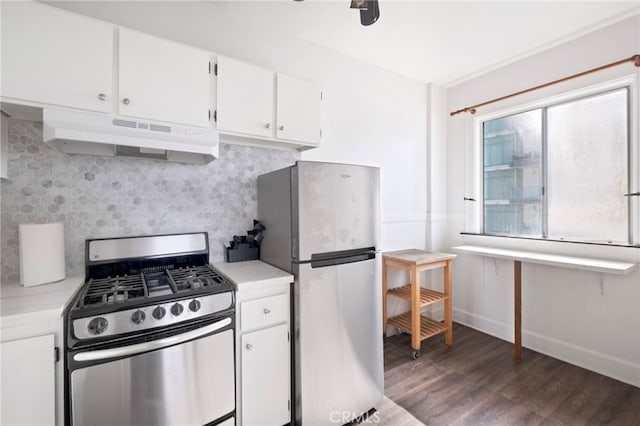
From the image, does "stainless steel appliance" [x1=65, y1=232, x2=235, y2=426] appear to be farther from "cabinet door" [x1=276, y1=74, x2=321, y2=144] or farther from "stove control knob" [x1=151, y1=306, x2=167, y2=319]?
"cabinet door" [x1=276, y1=74, x2=321, y2=144]

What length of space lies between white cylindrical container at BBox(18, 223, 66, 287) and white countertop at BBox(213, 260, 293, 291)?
2.62ft

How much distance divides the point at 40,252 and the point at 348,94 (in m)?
2.50

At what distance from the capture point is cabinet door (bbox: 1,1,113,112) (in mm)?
1201

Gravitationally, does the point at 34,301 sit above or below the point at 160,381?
above

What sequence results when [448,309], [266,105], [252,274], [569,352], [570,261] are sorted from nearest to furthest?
[252,274]
[266,105]
[570,261]
[569,352]
[448,309]

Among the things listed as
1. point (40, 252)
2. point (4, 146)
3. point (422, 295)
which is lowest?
point (422, 295)

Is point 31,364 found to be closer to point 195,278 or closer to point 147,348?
point 147,348

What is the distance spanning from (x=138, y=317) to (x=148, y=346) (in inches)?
5.6

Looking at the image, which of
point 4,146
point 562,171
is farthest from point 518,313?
point 4,146

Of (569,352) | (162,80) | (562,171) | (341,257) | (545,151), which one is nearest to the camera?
(162,80)

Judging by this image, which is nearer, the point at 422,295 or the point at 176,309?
the point at 176,309

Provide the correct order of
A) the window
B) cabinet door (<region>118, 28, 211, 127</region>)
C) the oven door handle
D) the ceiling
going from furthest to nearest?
the window, the ceiling, cabinet door (<region>118, 28, 211, 127</region>), the oven door handle

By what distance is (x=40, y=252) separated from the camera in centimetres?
136

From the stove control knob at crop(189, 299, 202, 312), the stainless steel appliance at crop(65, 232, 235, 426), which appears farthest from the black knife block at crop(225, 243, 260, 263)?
the stove control knob at crop(189, 299, 202, 312)
